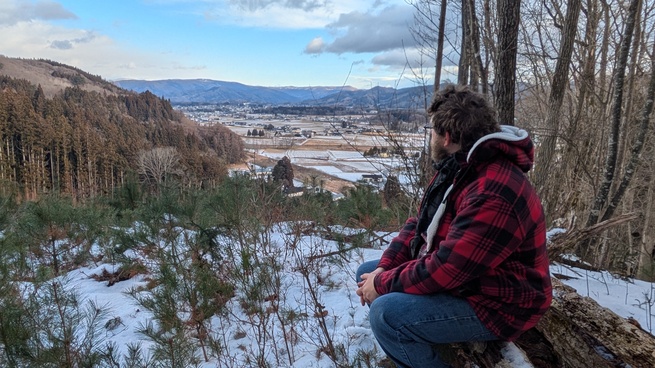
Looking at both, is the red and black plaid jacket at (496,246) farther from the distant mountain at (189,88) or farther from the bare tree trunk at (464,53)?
the distant mountain at (189,88)

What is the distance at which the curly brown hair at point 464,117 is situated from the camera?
1.50 meters

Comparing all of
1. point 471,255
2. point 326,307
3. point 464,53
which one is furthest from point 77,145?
point 471,255

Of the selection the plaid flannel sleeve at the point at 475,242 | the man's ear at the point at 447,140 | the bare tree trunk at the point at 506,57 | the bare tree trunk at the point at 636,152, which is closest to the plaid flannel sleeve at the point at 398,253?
the plaid flannel sleeve at the point at 475,242

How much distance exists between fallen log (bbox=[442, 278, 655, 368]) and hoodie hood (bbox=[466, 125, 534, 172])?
0.75 metres

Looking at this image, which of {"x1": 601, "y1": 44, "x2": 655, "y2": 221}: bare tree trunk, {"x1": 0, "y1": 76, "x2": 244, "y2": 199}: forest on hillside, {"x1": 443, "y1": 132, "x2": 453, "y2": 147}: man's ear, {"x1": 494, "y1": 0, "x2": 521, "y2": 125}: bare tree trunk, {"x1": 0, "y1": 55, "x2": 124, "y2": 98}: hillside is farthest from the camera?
{"x1": 0, "y1": 55, "x2": 124, "y2": 98}: hillside

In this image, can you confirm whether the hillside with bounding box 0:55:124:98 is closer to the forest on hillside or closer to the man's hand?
the forest on hillside

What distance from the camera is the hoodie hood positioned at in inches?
54.4

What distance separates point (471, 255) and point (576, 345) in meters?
0.74

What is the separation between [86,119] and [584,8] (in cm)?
3390

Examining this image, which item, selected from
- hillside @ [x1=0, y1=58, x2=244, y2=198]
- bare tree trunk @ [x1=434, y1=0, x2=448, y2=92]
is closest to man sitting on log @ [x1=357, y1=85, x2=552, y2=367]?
bare tree trunk @ [x1=434, y1=0, x2=448, y2=92]

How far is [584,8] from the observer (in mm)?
5852

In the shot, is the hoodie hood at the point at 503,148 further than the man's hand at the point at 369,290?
No

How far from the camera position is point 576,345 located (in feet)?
5.26

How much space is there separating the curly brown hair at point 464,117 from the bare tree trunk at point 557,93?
311 centimetres
